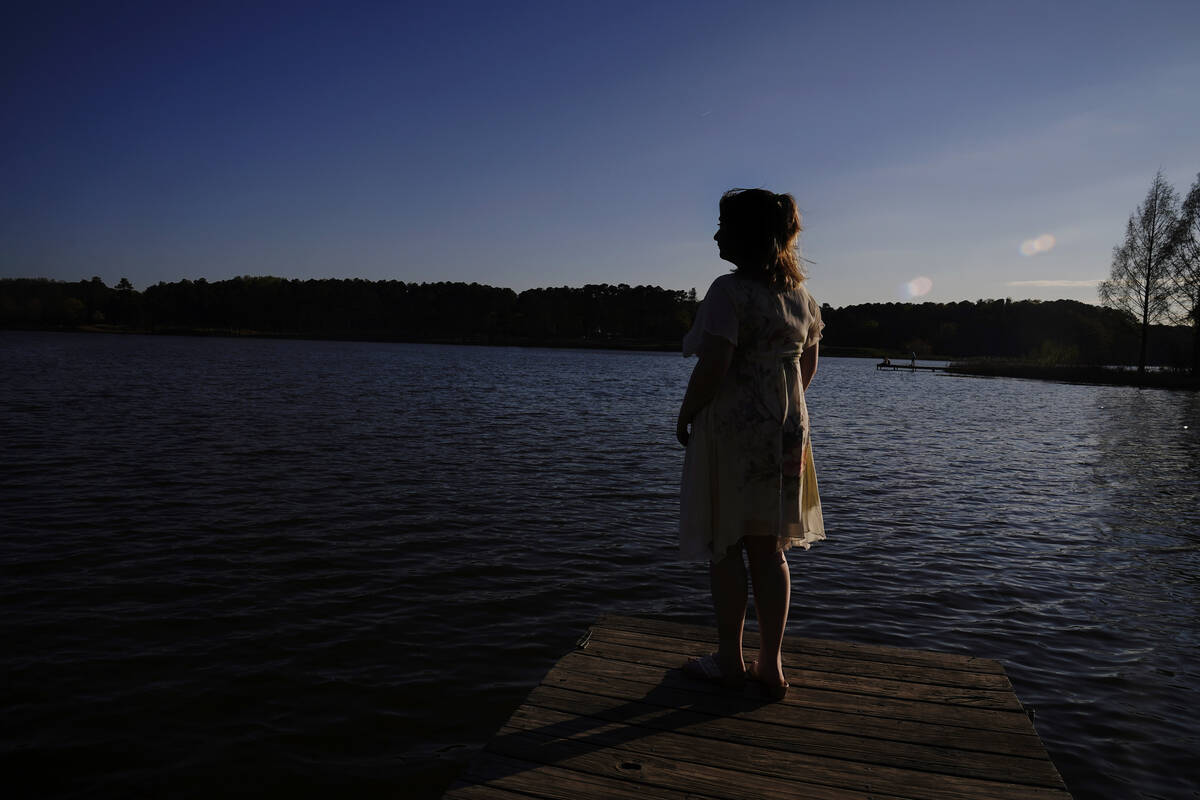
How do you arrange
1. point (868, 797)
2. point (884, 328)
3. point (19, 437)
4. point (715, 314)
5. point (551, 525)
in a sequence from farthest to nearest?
1. point (884, 328)
2. point (19, 437)
3. point (551, 525)
4. point (715, 314)
5. point (868, 797)

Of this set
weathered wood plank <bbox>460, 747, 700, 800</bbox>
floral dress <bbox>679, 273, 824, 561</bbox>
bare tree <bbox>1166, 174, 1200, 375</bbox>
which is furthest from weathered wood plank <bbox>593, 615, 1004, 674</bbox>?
bare tree <bbox>1166, 174, 1200, 375</bbox>

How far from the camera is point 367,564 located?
8281 millimetres

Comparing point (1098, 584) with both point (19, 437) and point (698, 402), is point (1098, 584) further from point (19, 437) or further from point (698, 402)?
point (19, 437)

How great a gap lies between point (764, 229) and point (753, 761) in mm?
2530

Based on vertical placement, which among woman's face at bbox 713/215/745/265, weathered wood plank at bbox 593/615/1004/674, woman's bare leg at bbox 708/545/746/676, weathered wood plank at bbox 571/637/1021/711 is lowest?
weathered wood plank at bbox 593/615/1004/674

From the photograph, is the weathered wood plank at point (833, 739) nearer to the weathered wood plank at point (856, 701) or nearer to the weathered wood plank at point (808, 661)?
the weathered wood plank at point (856, 701)

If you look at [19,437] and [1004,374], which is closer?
[19,437]

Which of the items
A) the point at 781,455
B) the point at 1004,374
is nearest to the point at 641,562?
the point at 781,455

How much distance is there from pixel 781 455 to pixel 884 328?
205m

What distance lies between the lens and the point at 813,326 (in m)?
3.70

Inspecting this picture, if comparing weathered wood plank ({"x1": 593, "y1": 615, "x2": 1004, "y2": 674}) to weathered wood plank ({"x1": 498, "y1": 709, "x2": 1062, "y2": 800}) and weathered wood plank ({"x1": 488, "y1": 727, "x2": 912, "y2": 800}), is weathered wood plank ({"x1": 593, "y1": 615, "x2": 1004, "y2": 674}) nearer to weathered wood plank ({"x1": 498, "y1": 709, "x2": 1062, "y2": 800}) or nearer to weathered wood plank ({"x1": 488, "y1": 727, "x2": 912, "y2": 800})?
weathered wood plank ({"x1": 498, "y1": 709, "x2": 1062, "y2": 800})

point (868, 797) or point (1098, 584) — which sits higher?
point (868, 797)

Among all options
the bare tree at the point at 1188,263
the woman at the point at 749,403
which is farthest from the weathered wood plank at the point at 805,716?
the bare tree at the point at 1188,263

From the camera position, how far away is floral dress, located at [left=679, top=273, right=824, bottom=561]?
11.1ft
